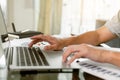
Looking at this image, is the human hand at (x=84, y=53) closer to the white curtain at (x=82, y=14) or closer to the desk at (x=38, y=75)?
the desk at (x=38, y=75)

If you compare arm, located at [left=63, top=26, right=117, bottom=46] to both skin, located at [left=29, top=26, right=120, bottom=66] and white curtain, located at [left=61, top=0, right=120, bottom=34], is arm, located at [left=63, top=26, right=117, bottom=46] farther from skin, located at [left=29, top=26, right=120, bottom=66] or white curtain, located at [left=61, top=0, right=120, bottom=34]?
white curtain, located at [left=61, top=0, right=120, bottom=34]

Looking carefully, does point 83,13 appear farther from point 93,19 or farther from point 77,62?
point 77,62

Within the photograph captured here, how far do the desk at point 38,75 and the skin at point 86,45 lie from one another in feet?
0.20

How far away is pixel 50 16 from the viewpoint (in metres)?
2.80

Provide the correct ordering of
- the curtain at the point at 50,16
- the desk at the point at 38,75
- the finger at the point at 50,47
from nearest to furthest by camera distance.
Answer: the desk at the point at 38,75
the finger at the point at 50,47
the curtain at the point at 50,16

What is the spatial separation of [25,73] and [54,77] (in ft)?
0.32

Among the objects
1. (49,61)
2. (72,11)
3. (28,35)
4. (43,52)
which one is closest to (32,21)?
(72,11)

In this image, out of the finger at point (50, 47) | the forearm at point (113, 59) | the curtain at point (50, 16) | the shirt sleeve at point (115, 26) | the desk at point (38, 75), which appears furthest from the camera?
the curtain at point (50, 16)

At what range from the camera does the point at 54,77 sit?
2.47 feet

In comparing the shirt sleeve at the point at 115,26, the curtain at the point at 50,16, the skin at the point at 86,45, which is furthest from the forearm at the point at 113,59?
the curtain at the point at 50,16

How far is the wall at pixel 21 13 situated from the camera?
2855mm

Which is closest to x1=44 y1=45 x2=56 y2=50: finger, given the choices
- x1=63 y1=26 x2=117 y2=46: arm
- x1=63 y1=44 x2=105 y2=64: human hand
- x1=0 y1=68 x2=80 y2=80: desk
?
x1=63 y1=26 x2=117 y2=46: arm

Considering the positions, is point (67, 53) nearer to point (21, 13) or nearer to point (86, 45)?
point (86, 45)

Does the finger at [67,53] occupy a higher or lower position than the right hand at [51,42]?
higher
